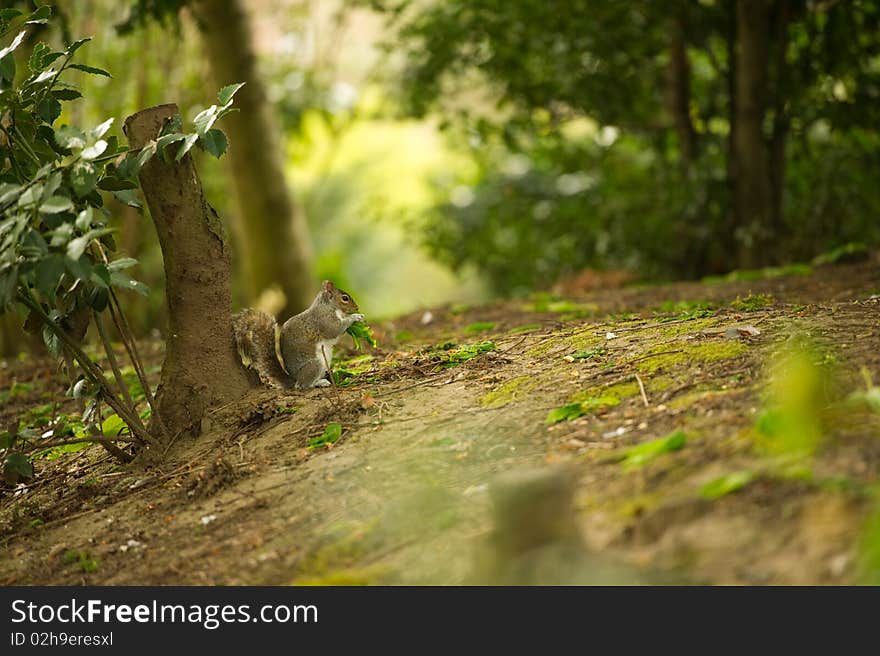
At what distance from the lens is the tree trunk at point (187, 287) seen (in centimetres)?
392

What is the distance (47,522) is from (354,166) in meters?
10.3

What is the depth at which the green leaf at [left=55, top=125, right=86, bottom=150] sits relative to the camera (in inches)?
134

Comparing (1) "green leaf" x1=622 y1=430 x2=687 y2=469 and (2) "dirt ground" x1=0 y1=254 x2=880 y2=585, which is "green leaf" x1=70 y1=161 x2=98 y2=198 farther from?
(1) "green leaf" x1=622 y1=430 x2=687 y2=469

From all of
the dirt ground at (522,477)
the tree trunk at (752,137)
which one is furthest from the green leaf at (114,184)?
Answer: the tree trunk at (752,137)

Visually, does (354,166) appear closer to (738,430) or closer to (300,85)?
(300,85)

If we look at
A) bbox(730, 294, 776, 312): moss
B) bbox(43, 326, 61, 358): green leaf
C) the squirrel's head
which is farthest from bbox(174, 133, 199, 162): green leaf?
bbox(730, 294, 776, 312): moss

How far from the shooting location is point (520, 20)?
7.93m

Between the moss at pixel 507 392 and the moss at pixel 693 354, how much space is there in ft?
1.34

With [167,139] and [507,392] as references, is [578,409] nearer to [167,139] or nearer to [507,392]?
[507,392]

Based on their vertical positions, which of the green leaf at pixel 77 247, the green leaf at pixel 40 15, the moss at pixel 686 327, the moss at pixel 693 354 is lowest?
the moss at pixel 693 354

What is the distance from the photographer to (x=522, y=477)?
2984 mm

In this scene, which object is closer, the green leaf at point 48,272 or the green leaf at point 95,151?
the green leaf at point 48,272

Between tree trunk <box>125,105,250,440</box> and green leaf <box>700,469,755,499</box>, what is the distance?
2144mm

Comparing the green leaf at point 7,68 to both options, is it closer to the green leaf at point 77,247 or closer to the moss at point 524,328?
the green leaf at point 77,247
